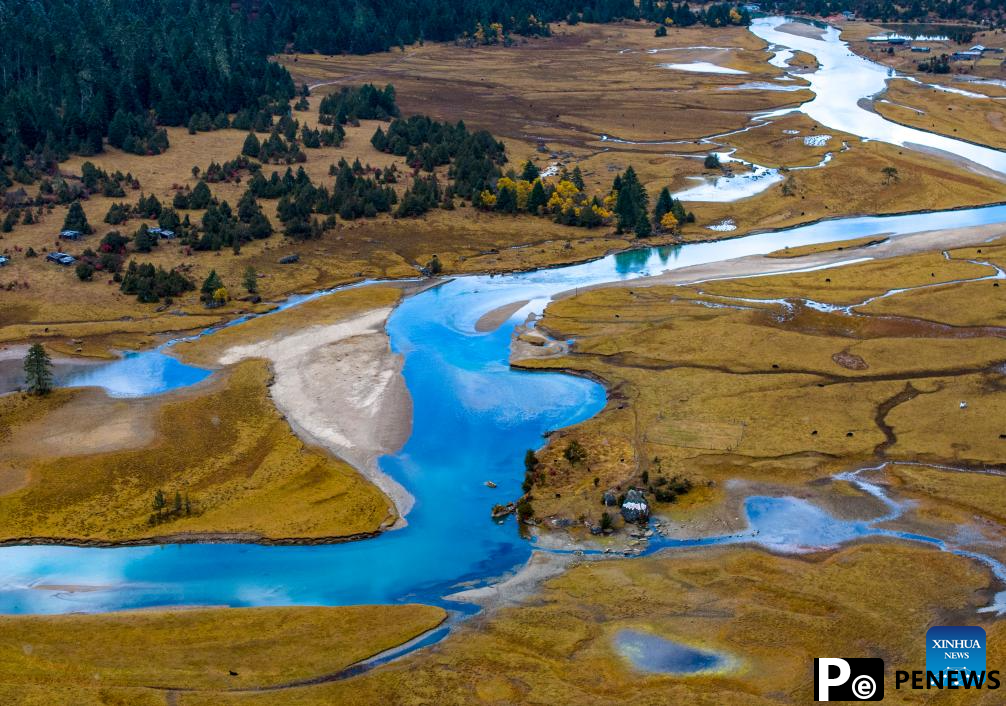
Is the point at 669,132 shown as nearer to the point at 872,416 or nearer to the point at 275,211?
the point at 275,211

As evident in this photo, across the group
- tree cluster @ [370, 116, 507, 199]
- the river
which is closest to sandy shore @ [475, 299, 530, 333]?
the river

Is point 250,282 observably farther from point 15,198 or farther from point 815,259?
point 815,259

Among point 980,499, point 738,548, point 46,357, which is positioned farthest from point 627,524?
point 46,357

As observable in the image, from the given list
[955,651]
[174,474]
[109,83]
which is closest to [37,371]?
[174,474]

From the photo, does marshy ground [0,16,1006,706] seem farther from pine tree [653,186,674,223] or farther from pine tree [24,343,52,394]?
pine tree [653,186,674,223]

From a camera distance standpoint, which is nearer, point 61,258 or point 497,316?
point 497,316
